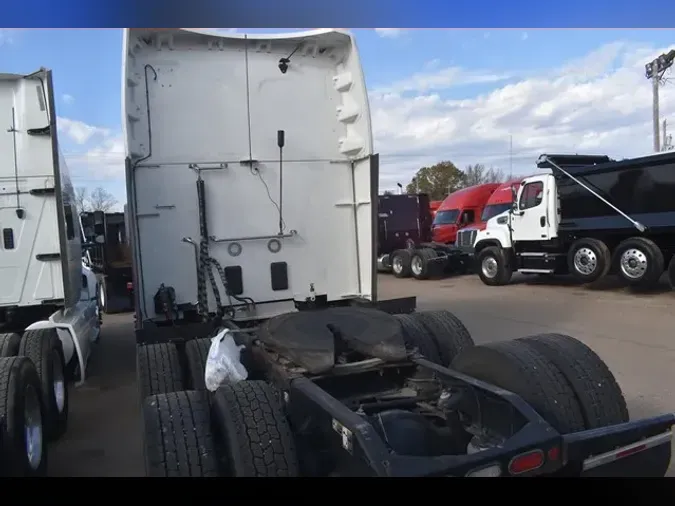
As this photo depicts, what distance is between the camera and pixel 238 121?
259 inches

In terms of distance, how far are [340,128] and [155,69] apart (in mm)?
2059

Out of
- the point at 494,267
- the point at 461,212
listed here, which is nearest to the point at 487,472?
the point at 494,267

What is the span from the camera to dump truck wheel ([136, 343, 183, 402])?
4828mm

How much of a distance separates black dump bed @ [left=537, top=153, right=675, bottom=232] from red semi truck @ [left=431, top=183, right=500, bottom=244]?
7.55 m

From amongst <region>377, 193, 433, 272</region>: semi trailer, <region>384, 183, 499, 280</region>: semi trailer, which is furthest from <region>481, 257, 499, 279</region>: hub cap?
<region>377, 193, 433, 272</region>: semi trailer

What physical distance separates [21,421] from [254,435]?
1.95 metres

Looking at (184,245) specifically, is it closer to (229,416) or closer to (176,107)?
(176,107)

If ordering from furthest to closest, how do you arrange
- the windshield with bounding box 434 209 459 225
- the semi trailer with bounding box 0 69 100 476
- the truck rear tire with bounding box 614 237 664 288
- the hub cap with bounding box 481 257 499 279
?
the windshield with bounding box 434 209 459 225
the hub cap with bounding box 481 257 499 279
the truck rear tire with bounding box 614 237 664 288
the semi trailer with bounding box 0 69 100 476

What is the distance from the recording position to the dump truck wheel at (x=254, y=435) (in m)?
3.08

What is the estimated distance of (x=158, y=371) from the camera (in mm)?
4938

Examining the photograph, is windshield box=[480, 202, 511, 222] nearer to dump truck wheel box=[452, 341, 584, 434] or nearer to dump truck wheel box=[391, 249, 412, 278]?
dump truck wheel box=[391, 249, 412, 278]

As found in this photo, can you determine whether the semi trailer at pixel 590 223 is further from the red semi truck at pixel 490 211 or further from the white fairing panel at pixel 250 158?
the white fairing panel at pixel 250 158
